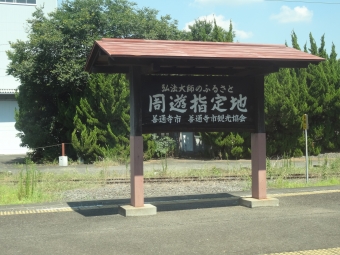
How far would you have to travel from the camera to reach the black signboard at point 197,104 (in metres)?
9.42

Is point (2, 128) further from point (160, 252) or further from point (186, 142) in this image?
point (160, 252)

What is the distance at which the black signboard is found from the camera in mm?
9422

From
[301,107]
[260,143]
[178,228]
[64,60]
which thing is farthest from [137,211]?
[301,107]

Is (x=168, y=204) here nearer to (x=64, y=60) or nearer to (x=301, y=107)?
(x=64, y=60)

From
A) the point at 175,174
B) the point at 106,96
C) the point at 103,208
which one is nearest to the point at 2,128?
the point at 106,96

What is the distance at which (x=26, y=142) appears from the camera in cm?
2700

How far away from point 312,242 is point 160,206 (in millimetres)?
3745

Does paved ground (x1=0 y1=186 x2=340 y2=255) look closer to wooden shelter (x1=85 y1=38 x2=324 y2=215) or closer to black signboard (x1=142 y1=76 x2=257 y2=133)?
wooden shelter (x1=85 y1=38 x2=324 y2=215)

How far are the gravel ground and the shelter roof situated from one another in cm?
405

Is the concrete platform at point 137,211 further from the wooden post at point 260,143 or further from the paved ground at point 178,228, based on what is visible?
the wooden post at point 260,143

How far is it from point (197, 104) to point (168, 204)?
221cm

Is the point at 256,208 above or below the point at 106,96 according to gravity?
below

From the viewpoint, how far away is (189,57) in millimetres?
8539

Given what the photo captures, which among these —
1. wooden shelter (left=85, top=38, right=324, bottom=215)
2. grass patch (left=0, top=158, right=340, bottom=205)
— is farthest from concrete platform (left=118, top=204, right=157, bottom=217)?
grass patch (left=0, top=158, right=340, bottom=205)
